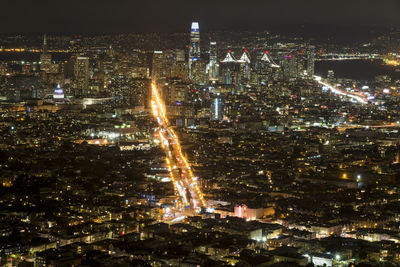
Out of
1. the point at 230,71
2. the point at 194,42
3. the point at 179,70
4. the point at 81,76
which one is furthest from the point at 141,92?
the point at 194,42

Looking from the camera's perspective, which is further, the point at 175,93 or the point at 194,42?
the point at 194,42

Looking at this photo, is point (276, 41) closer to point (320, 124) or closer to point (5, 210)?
point (320, 124)

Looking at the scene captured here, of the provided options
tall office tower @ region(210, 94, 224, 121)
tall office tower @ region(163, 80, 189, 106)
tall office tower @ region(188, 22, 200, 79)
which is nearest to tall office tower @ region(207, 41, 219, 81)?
tall office tower @ region(188, 22, 200, 79)

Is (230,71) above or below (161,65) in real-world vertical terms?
below

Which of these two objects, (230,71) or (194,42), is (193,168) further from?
(194,42)

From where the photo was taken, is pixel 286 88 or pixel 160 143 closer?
pixel 160 143

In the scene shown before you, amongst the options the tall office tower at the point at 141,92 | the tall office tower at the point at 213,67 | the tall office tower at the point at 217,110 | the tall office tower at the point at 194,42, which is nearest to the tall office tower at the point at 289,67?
the tall office tower at the point at 213,67

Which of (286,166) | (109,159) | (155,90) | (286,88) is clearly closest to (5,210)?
(109,159)
